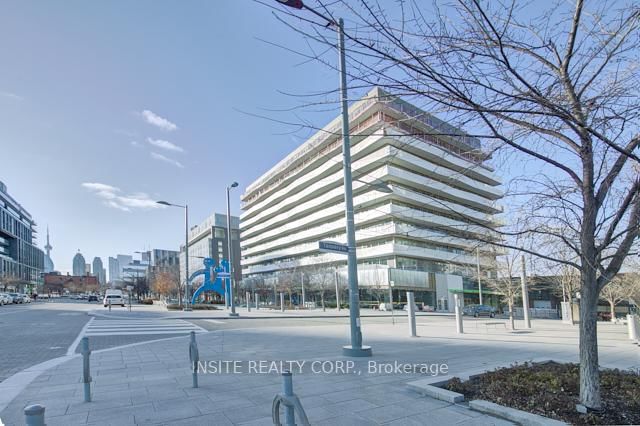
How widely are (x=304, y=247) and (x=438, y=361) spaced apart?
67255 mm

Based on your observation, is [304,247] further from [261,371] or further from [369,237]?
[261,371]

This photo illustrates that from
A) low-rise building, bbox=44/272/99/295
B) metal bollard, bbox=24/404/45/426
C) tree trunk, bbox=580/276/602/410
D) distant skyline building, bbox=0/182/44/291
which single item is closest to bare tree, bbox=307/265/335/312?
tree trunk, bbox=580/276/602/410

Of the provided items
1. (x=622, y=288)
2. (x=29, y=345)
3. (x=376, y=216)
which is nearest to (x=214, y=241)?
(x=376, y=216)

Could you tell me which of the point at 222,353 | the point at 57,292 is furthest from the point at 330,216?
the point at 57,292

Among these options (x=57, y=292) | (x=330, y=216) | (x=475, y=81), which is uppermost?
(x=330, y=216)

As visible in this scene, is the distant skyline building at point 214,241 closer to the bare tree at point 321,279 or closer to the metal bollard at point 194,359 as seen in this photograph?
the bare tree at point 321,279

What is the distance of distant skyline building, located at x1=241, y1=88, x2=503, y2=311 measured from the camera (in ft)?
18.0

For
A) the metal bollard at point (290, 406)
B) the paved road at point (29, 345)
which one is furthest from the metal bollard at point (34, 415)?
the paved road at point (29, 345)

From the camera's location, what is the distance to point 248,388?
6.95m

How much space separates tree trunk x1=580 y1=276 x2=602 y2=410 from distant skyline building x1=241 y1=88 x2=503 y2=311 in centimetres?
Answer: 124

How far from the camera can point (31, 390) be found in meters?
7.16

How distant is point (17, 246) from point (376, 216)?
104m

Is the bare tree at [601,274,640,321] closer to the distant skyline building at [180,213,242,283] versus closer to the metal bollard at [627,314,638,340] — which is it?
the metal bollard at [627,314,638,340]

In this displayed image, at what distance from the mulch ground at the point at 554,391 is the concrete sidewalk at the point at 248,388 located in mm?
538
